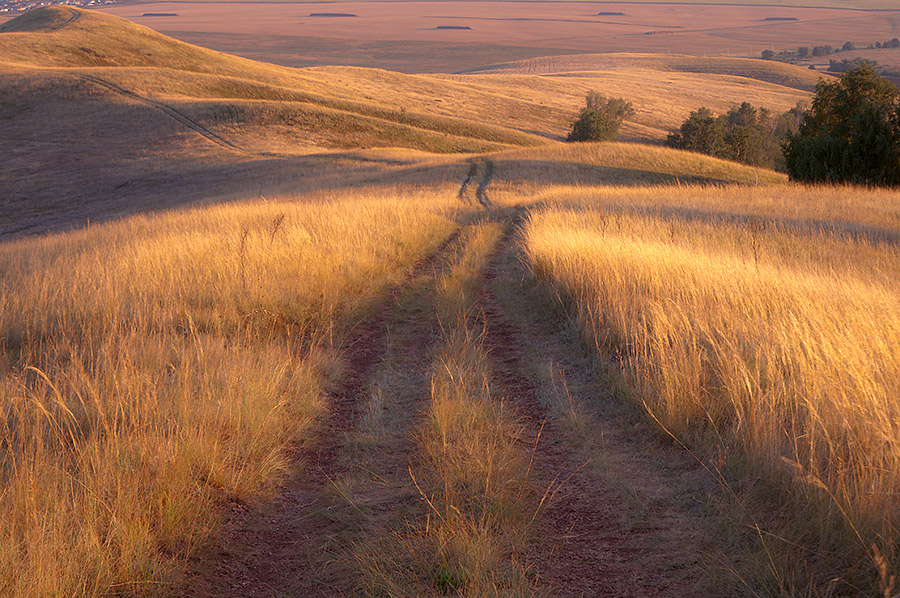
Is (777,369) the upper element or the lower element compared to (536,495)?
upper

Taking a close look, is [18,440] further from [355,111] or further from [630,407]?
[355,111]

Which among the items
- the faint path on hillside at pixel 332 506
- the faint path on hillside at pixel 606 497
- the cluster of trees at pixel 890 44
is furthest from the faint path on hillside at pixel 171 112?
the cluster of trees at pixel 890 44

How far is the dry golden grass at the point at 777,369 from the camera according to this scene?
108 inches

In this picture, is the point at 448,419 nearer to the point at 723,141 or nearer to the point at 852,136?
the point at 852,136

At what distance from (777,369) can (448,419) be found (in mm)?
2327

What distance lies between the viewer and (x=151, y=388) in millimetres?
4336

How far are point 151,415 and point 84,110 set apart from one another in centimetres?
5474

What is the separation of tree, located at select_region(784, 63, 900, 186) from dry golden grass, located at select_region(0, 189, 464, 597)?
1133 inches

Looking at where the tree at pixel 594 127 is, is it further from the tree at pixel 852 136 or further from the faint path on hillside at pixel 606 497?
the faint path on hillside at pixel 606 497

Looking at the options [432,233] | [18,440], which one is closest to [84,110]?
[432,233]

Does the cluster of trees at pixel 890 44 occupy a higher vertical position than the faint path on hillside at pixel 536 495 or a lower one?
higher

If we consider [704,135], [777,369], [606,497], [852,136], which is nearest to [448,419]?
[606,497]

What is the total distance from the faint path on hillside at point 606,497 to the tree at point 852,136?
30.3m

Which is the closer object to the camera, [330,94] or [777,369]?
[777,369]
